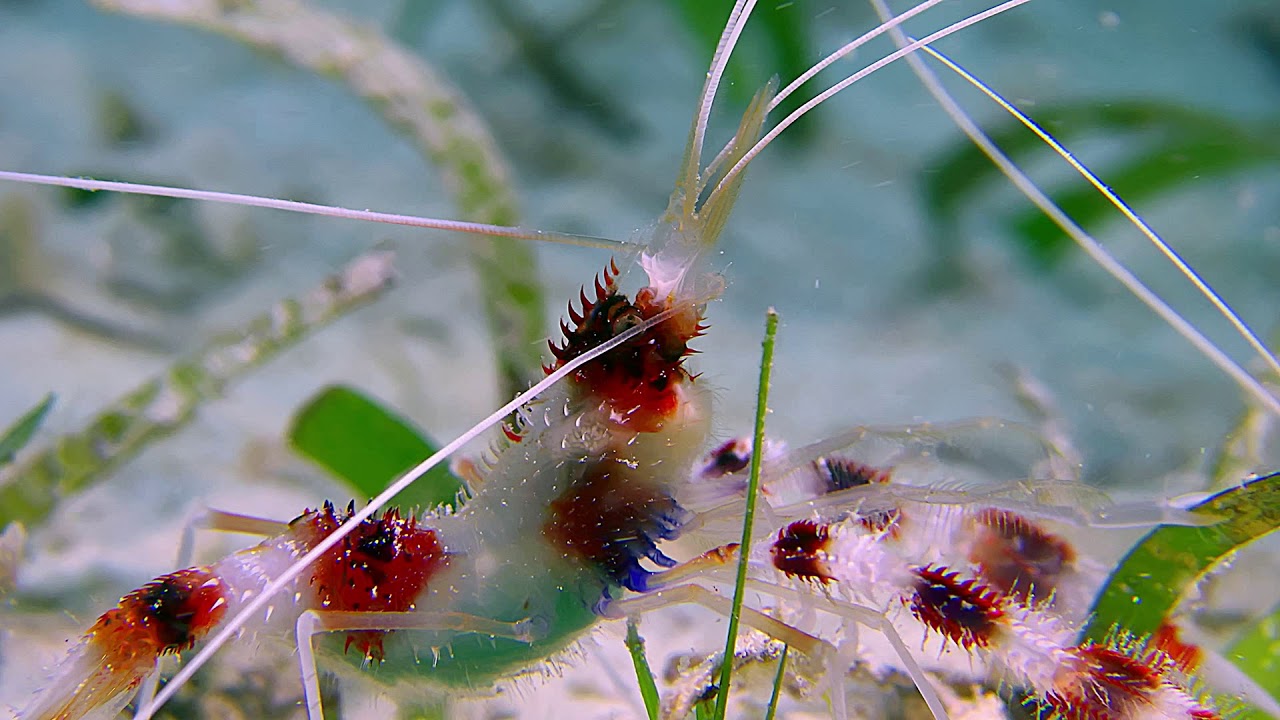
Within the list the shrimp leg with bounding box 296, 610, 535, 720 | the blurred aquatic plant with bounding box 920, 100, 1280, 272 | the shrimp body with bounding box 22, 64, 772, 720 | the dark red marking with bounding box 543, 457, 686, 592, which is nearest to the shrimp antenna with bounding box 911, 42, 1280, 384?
the shrimp body with bounding box 22, 64, 772, 720

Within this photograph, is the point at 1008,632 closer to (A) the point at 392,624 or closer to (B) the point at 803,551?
(B) the point at 803,551

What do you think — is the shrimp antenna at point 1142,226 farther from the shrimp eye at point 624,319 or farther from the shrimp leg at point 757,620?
the shrimp leg at point 757,620

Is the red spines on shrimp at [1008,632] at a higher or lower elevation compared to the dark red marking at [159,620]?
lower

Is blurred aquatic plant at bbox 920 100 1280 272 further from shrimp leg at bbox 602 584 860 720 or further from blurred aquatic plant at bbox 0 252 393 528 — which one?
shrimp leg at bbox 602 584 860 720

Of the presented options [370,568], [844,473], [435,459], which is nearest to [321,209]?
[435,459]

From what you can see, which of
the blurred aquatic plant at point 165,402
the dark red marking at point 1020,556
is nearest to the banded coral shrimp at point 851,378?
the blurred aquatic plant at point 165,402

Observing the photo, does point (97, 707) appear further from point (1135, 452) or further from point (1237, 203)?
point (1237, 203)
